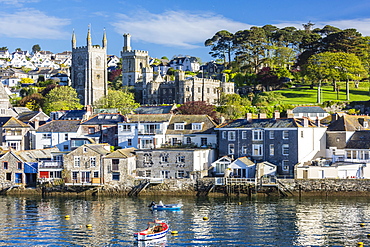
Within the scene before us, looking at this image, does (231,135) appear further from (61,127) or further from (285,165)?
(61,127)

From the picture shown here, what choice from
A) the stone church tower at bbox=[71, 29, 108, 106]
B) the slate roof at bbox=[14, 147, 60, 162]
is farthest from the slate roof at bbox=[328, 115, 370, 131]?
the stone church tower at bbox=[71, 29, 108, 106]

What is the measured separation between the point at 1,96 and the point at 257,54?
59.5 meters

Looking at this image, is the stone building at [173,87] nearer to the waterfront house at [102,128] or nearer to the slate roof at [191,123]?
the waterfront house at [102,128]

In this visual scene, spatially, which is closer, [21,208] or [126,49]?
[21,208]

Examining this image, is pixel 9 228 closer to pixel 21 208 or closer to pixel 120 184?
pixel 21 208

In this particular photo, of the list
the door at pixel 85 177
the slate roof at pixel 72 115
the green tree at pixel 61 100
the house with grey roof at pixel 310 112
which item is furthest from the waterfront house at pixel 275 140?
the green tree at pixel 61 100

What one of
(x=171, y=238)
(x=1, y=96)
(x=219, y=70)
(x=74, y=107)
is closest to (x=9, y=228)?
(x=171, y=238)

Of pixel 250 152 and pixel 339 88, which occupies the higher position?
pixel 339 88

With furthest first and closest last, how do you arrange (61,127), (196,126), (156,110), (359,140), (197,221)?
1. (156,110)
2. (61,127)
3. (196,126)
4. (359,140)
5. (197,221)

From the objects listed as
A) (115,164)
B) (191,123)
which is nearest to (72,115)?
(191,123)

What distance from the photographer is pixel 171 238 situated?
140 feet

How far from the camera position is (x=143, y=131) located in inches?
2891

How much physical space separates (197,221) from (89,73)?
300ft

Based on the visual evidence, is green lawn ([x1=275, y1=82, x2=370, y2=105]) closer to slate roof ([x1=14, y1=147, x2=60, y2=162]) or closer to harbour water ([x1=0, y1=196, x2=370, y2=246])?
slate roof ([x1=14, y1=147, x2=60, y2=162])
